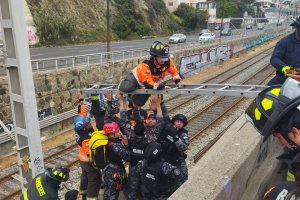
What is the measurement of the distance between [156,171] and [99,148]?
1.08 m

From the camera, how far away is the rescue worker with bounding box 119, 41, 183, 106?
569 centimetres

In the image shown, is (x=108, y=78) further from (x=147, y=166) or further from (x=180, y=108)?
(x=147, y=166)

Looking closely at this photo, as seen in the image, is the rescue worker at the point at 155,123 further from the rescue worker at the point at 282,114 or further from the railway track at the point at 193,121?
the railway track at the point at 193,121

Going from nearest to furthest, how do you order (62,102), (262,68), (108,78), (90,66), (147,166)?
(147,166) → (62,102) → (90,66) → (108,78) → (262,68)

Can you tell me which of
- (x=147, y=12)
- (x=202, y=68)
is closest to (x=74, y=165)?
(x=202, y=68)

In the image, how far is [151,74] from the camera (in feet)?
19.5

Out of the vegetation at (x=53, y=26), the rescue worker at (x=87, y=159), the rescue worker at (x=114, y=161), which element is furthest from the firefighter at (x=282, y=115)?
the vegetation at (x=53, y=26)

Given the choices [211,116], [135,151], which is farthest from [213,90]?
[211,116]

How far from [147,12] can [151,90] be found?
193 feet

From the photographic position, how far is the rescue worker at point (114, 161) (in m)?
4.95


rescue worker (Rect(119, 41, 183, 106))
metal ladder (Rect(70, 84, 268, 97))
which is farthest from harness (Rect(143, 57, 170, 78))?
metal ladder (Rect(70, 84, 268, 97))

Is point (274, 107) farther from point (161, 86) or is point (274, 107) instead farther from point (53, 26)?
point (53, 26)

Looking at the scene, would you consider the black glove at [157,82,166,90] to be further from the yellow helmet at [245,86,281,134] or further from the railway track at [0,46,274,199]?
the railway track at [0,46,274,199]

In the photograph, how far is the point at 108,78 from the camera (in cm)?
2098
